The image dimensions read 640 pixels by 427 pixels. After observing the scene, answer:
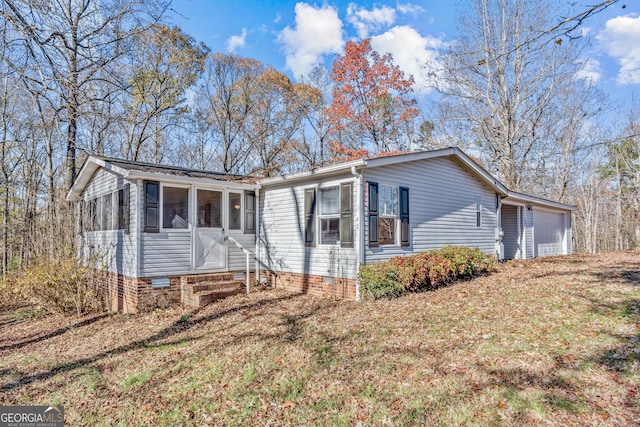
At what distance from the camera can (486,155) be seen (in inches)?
846

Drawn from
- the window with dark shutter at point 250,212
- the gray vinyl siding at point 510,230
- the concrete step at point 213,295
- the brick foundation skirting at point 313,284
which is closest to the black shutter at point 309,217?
the brick foundation skirting at point 313,284

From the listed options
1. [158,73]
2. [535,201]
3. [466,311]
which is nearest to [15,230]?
[158,73]

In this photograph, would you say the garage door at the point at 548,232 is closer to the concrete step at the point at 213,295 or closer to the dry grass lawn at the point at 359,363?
the dry grass lawn at the point at 359,363

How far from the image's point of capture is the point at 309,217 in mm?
8922

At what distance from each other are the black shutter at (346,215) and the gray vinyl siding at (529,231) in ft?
33.5

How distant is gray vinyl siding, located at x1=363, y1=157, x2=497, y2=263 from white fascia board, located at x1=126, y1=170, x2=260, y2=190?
363cm

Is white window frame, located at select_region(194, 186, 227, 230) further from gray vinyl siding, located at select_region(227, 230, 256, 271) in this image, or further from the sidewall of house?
the sidewall of house

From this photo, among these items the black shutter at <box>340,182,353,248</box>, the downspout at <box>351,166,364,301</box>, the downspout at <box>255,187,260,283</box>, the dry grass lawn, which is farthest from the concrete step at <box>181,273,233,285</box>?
the downspout at <box>351,166,364,301</box>

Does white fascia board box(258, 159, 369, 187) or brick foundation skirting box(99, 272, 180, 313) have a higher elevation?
white fascia board box(258, 159, 369, 187)

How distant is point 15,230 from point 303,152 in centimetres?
1477

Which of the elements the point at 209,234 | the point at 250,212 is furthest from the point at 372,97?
the point at 209,234

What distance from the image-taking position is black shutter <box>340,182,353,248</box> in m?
8.02

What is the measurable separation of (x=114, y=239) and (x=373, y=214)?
6.76 metres

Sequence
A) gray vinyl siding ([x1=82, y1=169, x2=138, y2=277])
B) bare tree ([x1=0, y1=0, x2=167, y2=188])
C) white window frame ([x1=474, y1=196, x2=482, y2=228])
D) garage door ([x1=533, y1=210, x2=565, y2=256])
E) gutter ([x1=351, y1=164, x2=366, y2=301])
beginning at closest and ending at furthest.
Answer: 1. bare tree ([x1=0, y1=0, x2=167, y2=188])
2. gutter ([x1=351, y1=164, x2=366, y2=301])
3. gray vinyl siding ([x1=82, y1=169, x2=138, y2=277])
4. white window frame ([x1=474, y1=196, x2=482, y2=228])
5. garage door ([x1=533, y1=210, x2=565, y2=256])
